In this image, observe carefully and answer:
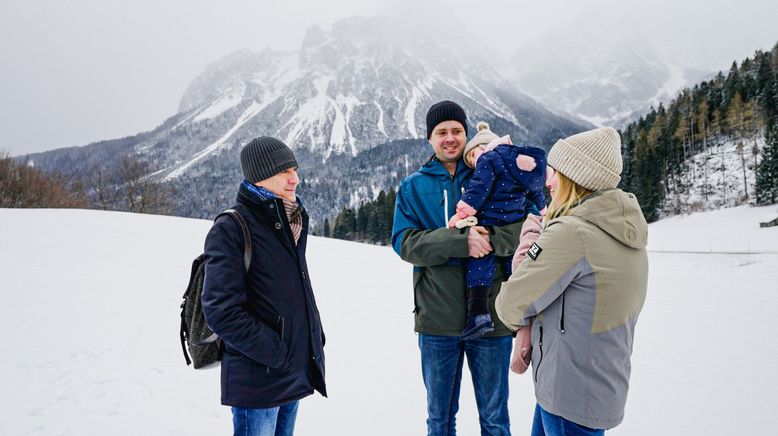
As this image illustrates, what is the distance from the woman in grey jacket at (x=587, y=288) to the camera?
179 centimetres

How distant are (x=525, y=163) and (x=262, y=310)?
1.85 meters

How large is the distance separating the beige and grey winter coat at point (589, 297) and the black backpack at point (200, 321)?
152 centimetres

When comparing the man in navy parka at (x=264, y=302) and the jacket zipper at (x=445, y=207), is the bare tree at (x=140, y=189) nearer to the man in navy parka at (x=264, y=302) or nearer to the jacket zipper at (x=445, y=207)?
the man in navy parka at (x=264, y=302)

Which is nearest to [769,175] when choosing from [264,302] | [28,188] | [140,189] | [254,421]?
[264,302]

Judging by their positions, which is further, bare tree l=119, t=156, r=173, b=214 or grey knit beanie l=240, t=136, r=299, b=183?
bare tree l=119, t=156, r=173, b=214

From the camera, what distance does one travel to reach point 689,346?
19.3ft

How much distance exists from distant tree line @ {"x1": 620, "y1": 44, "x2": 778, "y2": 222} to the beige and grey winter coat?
50.6m

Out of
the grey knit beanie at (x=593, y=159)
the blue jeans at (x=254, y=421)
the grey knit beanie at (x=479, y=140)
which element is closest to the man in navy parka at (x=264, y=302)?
the blue jeans at (x=254, y=421)

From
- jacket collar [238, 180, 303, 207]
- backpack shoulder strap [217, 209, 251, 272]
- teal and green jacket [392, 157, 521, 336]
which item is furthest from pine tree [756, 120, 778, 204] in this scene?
backpack shoulder strap [217, 209, 251, 272]

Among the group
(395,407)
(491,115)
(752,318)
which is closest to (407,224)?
(395,407)

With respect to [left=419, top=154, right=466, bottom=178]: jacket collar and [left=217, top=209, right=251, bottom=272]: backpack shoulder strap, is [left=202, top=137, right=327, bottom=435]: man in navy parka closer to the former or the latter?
[left=217, top=209, right=251, bottom=272]: backpack shoulder strap

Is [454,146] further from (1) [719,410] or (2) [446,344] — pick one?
(1) [719,410]

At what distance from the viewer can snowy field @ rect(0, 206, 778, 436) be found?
12.7 feet

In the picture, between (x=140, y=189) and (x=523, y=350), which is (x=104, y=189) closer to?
(x=140, y=189)
